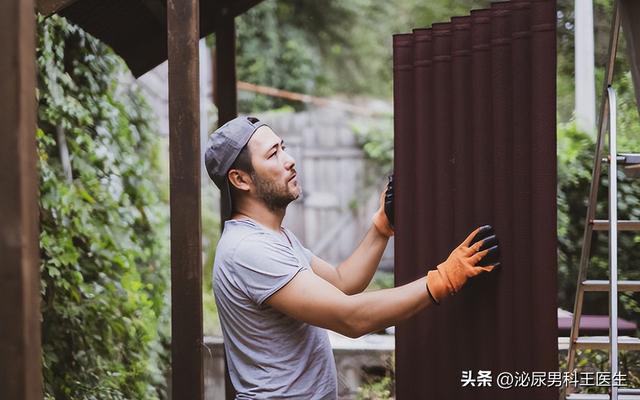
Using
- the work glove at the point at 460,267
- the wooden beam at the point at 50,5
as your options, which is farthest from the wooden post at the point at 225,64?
the work glove at the point at 460,267

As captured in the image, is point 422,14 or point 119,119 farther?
point 422,14

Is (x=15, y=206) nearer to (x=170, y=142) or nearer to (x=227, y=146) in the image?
(x=170, y=142)

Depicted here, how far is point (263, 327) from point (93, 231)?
92.7 inches

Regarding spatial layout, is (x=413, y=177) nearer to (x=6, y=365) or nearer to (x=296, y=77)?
(x=6, y=365)

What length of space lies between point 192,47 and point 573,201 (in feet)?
15.4

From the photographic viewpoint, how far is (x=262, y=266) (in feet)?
9.02

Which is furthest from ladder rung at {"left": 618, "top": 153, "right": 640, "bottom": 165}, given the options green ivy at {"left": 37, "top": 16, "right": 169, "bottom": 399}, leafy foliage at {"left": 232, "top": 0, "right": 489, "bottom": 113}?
leafy foliage at {"left": 232, "top": 0, "right": 489, "bottom": 113}

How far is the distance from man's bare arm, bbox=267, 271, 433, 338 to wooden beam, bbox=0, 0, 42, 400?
96 centimetres

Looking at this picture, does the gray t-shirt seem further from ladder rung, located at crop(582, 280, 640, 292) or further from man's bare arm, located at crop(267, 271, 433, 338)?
ladder rung, located at crop(582, 280, 640, 292)

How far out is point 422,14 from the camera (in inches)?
425

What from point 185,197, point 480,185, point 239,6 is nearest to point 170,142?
point 185,197

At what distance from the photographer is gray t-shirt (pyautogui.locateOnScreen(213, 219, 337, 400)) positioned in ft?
9.06

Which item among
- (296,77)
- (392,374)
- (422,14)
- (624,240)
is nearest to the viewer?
(392,374)

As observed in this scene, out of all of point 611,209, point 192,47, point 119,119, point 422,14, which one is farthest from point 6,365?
point 422,14
